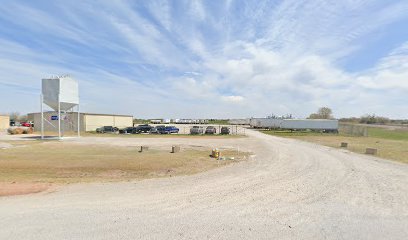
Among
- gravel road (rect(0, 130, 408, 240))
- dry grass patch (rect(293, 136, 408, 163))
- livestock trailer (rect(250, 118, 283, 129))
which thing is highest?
livestock trailer (rect(250, 118, 283, 129))

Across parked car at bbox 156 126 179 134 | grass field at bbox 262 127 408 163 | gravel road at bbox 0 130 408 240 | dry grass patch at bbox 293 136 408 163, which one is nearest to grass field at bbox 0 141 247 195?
gravel road at bbox 0 130 408 240

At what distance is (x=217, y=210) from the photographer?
741 centimetres

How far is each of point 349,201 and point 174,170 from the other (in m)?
8.52

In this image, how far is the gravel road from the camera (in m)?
5.82

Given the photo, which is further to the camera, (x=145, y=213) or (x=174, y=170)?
(x=174, y=170)

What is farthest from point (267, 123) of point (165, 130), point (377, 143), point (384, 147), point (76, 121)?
point (76, 121)

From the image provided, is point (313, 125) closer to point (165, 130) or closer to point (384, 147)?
point (165, 130)

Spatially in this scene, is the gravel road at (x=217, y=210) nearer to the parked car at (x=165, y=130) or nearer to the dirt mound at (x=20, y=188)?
the dirt mound at (x=20, y=188)

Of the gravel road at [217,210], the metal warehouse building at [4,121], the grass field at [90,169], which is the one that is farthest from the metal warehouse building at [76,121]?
the gravel road at [217,210]

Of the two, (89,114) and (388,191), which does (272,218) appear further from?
(89,114)

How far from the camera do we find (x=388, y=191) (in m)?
9.87

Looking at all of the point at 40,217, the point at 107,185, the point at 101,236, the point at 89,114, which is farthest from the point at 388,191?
the point at 89,114

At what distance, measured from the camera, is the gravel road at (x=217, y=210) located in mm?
5816

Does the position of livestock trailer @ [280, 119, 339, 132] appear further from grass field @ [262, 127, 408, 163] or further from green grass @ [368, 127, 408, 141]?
grass field @ [262, 127, 408, 163]
